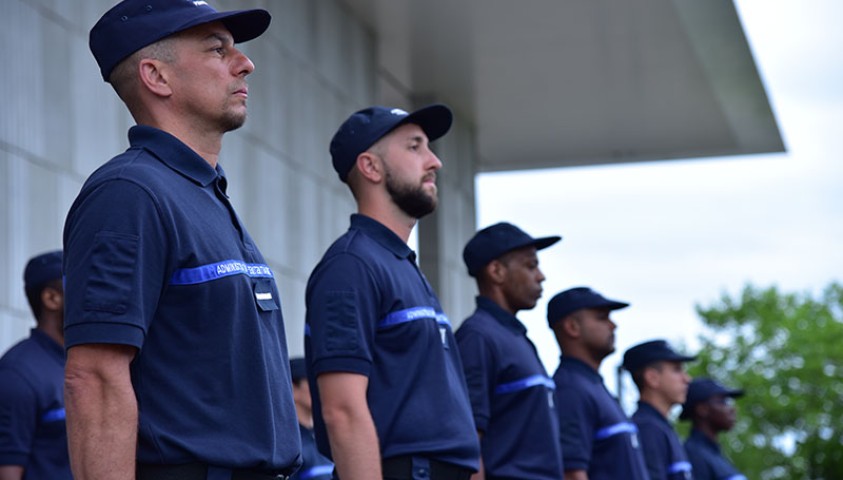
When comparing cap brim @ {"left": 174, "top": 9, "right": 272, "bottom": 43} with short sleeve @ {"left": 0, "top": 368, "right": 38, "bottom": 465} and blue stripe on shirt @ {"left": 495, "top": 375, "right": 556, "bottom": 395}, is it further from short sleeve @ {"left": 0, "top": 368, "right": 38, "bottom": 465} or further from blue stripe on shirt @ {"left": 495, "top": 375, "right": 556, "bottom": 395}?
blue stripe on shirt @ {"left": 495, "top": 375, "right": 556, "bottom": 395}

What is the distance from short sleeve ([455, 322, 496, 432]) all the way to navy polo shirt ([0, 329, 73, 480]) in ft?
5.65

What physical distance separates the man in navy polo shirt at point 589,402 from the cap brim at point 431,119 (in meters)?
2.67

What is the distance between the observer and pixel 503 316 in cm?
754

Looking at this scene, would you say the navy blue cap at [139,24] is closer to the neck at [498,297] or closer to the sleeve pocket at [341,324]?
the sleeve pocket at [341,324]

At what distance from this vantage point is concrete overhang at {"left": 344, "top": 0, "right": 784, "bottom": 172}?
16016 millimetres

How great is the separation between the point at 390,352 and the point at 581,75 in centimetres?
1294

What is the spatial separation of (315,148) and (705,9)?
4.55 metres

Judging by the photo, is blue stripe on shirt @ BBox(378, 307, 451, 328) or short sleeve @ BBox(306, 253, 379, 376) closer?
short sleeve @ BBox(306, 253, 379, 376)

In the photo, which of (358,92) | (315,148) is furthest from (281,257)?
(358,92)

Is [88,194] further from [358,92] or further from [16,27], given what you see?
[358,92]

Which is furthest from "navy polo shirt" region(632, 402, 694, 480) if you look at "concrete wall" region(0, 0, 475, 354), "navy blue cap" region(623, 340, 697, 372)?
"concrete wall" region(0, 0, 475, 354)

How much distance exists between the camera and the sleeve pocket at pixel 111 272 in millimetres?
3395

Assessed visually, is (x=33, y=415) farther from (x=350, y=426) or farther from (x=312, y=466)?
(x=312, y=466)

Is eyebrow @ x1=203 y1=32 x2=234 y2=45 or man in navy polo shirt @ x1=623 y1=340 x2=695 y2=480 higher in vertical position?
eyebrow @ x1=203 y1=32 x2=234 y2=45
